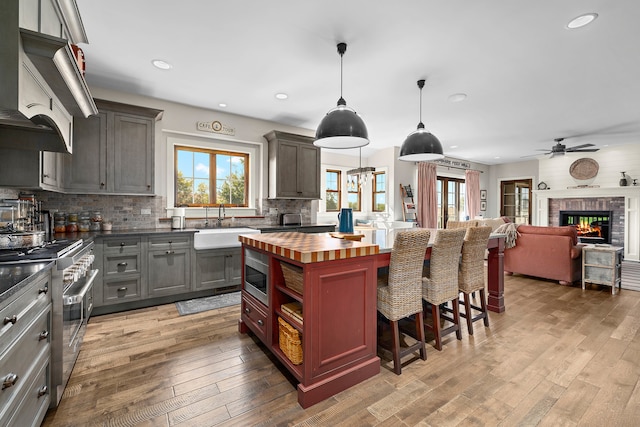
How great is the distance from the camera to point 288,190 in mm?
4871

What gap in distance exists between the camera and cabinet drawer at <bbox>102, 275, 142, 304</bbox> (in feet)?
10.4

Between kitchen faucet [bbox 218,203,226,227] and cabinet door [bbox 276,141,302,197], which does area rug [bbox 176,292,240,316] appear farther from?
cabinet door [bbox 276,141,302,197]

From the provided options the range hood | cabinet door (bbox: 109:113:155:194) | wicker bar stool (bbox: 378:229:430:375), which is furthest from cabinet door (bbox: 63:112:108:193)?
wicker bar stool (bbox: 378:229:430:375)

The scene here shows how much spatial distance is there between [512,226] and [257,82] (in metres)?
4.58

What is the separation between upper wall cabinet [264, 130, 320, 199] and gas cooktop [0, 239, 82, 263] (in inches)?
117

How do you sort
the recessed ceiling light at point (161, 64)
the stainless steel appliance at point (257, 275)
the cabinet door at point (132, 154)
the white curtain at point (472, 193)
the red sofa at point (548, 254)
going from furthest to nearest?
1. the white curtain at point (472, 193)
2. the red sofa at point (548, 254)
3. the cabinet door at point (132, 154)
4. the recessed ceiling light at point (161, 64)
5. the stainless steel appliance at point (257, 275)

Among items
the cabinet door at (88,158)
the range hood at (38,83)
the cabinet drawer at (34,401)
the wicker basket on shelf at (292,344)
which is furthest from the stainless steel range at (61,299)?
the cabinet door at (88,158)

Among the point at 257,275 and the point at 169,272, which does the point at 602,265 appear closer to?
the point at 257,275

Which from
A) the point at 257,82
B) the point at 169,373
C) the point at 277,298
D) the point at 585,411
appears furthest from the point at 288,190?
the point at 585,411

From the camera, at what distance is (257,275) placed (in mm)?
2395

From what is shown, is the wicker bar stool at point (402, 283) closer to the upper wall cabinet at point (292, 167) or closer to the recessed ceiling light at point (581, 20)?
the recessed ceiling light at point (581, 20)

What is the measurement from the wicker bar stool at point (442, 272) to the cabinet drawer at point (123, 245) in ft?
10.2

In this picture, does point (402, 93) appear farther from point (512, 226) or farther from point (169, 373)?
point (169, 373)

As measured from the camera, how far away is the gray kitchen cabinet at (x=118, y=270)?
312cm
